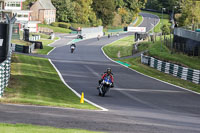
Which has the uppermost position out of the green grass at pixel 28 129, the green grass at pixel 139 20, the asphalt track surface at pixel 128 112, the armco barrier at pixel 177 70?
the green grass at pixel 139 20

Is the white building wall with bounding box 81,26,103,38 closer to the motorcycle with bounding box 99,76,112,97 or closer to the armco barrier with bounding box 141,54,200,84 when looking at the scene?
the armco barrier with bounding box 141,54,200,84

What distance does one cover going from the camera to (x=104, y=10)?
16075 centimetres

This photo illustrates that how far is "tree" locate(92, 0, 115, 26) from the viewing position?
160750mm

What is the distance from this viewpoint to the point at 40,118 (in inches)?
577

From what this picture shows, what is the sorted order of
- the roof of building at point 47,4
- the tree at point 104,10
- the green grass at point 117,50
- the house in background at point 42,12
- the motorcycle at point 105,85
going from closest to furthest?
the motorcycle at point 105,85, the green grass at point 117,50, the house in background at point 42,12, the roof of building at point 47,4, the tree at point 104,10

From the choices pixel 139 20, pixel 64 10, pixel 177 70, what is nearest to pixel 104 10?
pixel 64 10

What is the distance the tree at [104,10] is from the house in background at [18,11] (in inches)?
1805

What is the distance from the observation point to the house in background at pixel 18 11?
11084 centimetres

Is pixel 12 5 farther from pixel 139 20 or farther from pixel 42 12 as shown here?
pixel 139 20

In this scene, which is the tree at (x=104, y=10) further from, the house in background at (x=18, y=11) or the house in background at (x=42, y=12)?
the house in background at (x=18, y=11)

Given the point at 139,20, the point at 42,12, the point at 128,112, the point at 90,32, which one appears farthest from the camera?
the point at 139,20

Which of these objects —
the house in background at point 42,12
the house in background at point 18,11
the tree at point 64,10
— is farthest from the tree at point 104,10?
the house in background at point 18,11

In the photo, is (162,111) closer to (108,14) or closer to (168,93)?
(168,93)

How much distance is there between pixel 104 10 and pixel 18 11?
162 feet
